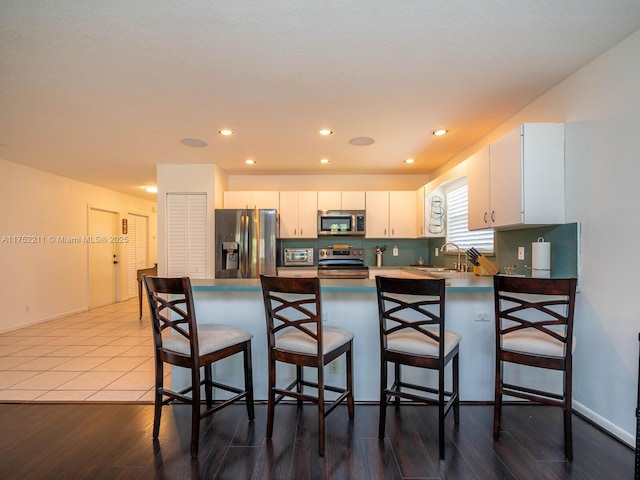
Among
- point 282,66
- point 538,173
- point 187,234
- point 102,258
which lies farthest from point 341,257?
point 102,258

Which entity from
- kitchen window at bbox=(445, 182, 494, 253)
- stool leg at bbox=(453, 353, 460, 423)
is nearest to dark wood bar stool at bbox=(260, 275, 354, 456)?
stool leg at bbox=(453, 353, 460, 423)

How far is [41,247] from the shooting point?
197 inches

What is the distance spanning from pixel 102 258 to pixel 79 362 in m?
3.77

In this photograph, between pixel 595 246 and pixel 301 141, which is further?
pixel 301 141

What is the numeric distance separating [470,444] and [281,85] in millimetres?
2763

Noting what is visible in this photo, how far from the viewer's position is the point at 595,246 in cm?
214

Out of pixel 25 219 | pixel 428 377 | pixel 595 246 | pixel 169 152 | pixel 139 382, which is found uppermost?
pixel 169 152

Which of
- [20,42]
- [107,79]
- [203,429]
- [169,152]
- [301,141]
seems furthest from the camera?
[169,152]

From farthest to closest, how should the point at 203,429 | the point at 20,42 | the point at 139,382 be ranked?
the point at 139,382, the point at 203,429, the point at 20,42

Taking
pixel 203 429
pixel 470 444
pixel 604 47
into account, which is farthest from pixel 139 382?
pixel 604 47

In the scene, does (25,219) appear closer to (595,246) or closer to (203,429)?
(203,429)

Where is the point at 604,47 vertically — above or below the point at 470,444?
above

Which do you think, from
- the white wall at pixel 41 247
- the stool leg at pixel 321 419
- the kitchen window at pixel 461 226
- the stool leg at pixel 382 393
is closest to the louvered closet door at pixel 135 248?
the white wall at pixel 41 247

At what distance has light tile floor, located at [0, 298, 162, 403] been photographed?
2637 millimetres
